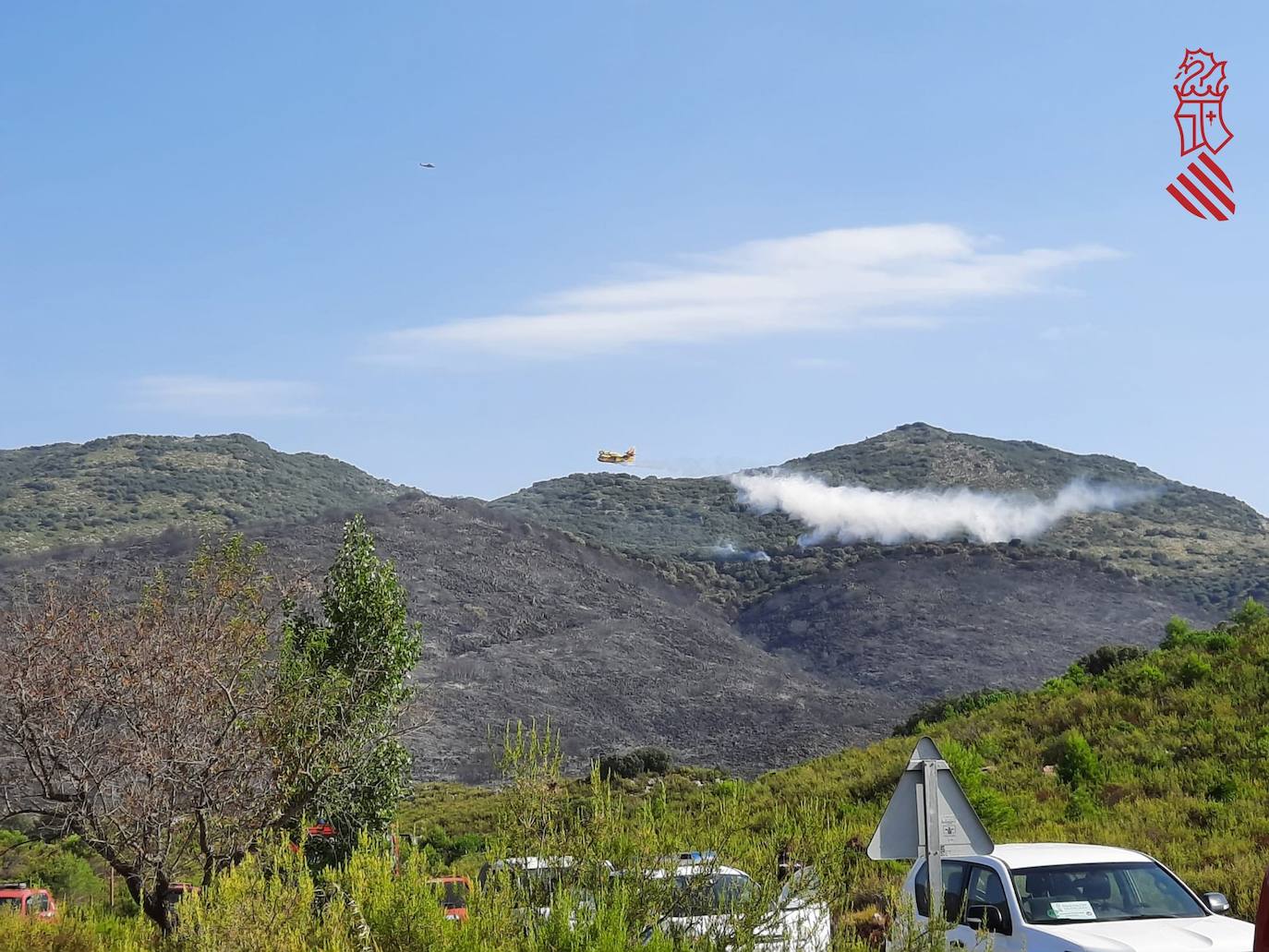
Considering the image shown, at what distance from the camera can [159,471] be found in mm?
121000

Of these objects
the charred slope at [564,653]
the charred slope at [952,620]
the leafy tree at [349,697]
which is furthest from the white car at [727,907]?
the charred slope at [952,620]

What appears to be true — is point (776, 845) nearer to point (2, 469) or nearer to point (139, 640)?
point (139, 640)

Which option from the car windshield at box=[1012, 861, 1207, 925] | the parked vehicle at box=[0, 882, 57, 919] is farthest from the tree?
the car windshield at box=[1012, 861, 1207, 925]

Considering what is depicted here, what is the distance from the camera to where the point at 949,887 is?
463 inches

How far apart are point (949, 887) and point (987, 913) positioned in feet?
4.04

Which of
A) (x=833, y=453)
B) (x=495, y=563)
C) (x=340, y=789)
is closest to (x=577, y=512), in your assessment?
(x=833, y=453)

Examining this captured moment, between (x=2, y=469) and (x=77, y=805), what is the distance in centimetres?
12269

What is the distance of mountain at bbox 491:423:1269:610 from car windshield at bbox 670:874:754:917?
9888cm

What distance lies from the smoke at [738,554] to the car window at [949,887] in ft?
353

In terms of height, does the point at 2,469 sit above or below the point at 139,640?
above

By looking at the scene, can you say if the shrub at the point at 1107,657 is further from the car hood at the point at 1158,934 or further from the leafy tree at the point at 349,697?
the car hood at the point at 1158,934

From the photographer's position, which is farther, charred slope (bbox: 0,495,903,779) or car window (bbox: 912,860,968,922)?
charred slope (bbox: 0,495,903,779)

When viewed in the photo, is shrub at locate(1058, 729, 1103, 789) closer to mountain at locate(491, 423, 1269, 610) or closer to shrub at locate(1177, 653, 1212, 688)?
shrub at locate(1177, 653, 1212, 688)

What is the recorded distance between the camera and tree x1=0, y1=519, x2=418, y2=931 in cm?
1192
